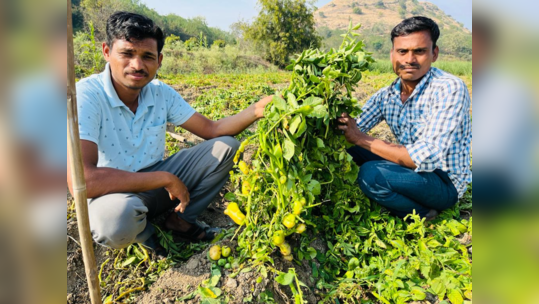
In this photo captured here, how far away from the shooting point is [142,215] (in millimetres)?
2061

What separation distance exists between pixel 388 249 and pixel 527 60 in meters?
1.96

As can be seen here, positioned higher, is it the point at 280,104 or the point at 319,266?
the point at 280,104

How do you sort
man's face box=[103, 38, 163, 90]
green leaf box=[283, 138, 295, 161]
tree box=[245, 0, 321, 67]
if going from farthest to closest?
tree box=[245, 0, 321, 67] < man's face box=[103, 38, 163, 90] < green leaf box=[283, 138, 295, 161]

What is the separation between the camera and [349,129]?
2287mm

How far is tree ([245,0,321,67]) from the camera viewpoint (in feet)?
77.9

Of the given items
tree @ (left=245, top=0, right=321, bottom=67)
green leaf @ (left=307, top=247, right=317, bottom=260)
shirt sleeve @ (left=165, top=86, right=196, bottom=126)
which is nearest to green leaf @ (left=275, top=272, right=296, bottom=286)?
green leaf @ (left=307, top=247, right=317, bottom=260)

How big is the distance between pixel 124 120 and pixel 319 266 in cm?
159

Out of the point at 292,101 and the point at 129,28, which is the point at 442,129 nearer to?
the point at 292,101

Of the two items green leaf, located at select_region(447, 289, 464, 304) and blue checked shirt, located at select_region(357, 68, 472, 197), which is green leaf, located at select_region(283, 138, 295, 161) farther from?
green leaf, located at select_region(447, 289, 464, 304)

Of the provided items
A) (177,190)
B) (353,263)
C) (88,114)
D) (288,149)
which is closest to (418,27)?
(288,149)

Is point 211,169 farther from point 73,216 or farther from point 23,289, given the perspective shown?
point 23,289

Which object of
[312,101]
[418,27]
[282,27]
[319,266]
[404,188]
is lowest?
[319,266]

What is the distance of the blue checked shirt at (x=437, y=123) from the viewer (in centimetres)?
228

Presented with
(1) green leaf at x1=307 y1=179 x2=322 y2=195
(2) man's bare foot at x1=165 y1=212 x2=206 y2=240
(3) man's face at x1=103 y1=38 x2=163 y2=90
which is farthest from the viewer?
(2) man's bare foot at x1=165 y1=212 x2=206 y2=240
